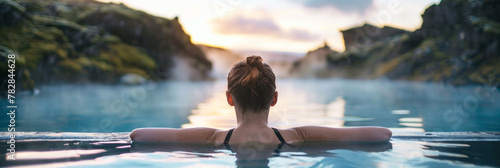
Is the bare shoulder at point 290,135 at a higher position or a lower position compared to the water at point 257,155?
higher

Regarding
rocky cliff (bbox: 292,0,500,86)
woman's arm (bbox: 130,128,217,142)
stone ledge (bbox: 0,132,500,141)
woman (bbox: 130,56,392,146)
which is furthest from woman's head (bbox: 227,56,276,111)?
rocky cliff (bbox: 292,0,500,86)

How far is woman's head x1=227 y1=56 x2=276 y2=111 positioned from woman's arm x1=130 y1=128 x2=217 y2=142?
1.22 m

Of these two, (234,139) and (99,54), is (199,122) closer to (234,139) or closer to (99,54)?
(234,139)

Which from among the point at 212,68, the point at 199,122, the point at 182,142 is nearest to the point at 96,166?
the point at 182,142

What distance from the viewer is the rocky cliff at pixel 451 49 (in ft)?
272

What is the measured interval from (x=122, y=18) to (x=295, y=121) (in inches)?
5443

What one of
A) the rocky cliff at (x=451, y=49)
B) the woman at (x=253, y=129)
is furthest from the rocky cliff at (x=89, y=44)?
the rocky cliff at (x=451, y=49)

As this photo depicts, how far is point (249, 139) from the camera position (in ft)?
16.3

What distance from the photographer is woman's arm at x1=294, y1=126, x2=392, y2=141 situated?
5.56 meters

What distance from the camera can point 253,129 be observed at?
492 centimetres

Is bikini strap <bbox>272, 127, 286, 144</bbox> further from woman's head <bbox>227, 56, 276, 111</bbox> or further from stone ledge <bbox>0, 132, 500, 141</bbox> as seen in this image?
stone ledge <bbox>0, 132, 500, 141</bbox>

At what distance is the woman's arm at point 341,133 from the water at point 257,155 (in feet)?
0.34

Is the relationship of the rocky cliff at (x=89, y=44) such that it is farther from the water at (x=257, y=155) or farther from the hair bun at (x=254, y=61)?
the hair bun at (x=254, y=61)

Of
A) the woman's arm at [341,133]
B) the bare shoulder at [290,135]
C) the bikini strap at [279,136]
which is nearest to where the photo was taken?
the bikini strap at [279,136]
